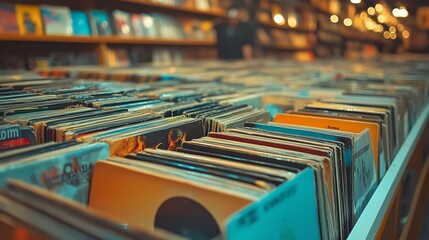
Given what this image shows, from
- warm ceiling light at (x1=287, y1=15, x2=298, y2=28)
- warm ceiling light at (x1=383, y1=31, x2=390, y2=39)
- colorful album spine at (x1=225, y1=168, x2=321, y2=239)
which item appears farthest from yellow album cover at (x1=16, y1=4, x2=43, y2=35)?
warm ceiling light at (x1=383, y1=31, x2=390, y2=39)

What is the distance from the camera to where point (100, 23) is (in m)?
3.22

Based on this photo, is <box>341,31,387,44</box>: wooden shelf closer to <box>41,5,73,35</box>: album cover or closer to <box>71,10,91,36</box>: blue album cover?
<box>71,10,91,36</box>: blue album cover

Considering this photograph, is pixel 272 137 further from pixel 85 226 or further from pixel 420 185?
pixel 420 185

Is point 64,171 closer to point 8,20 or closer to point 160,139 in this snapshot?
point 160,139

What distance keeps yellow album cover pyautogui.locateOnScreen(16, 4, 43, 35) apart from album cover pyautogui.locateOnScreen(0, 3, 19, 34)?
0.03 metres

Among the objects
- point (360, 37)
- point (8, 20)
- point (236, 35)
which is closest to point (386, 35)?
point (360, 37)

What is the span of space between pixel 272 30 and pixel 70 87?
5122 millimetres

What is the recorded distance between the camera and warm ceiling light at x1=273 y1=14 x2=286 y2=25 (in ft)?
19.9

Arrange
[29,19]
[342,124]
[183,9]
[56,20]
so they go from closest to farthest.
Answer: [342,124], [29,19], [56,20], [183,9]

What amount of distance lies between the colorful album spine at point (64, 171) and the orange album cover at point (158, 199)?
2 centimetres

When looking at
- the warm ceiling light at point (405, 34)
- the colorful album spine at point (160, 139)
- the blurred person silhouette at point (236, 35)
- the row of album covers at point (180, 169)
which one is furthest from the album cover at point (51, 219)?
the warm ceiling light at point (405, 34)

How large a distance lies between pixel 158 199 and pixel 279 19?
593 centimetres

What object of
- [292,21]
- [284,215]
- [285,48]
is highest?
[292,21]

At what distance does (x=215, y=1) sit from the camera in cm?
466
